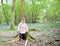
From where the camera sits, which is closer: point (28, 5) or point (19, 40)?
point (19, 40)

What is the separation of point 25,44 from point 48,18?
40919 millimetres

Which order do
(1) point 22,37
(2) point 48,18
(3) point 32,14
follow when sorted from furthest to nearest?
(2) point 48,18 → (3) point 32,14 → (1) point 22,37

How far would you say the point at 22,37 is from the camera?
12016 mm

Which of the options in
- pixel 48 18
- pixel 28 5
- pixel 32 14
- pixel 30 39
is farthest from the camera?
pixel 48 18

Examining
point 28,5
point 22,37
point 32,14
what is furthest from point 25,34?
point 32,14

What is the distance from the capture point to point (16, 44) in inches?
467

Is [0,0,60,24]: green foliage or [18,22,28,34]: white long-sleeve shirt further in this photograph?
[0,0,60,24]: green foliage

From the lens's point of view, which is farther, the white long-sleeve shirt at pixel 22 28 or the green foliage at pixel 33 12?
the green foliage at pixel 33 12

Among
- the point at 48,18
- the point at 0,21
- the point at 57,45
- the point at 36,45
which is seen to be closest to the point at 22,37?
the point at 36,45

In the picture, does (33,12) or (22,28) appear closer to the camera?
(22,28)

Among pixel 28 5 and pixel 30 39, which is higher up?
pixel 28 5

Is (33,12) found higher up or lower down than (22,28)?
higher up

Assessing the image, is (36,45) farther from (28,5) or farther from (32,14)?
(32,14)

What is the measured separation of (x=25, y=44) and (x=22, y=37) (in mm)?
549
